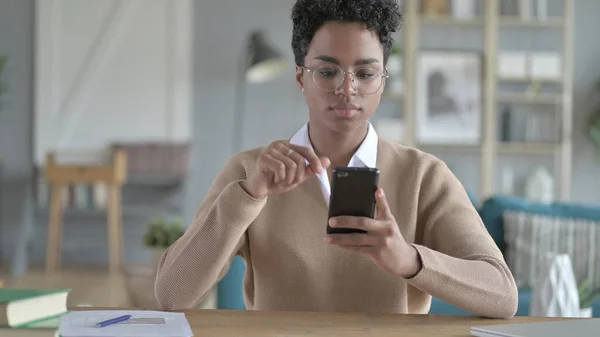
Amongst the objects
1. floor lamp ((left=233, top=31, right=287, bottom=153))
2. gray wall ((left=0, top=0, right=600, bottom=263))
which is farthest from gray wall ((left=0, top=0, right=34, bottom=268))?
floor lamp ((left=233, top=31, right=287, bottom=153))

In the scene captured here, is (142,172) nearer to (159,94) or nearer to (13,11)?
(159,94)

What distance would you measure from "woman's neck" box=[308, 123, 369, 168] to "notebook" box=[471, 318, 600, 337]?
19.8 inches

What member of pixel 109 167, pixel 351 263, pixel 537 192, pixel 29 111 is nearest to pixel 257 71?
pixel 109 167

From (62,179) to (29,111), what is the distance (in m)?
0.87

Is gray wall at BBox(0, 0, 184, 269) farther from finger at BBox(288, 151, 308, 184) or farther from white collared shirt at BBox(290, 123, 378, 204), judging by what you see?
finger at BBox(288, 151, 308, 184)

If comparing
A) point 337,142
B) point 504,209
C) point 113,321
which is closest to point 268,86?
point 504,209

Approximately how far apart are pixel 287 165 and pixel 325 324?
26 cm

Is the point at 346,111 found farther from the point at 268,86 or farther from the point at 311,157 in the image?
the point at 268,86

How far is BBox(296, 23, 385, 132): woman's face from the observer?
1518 millimetres

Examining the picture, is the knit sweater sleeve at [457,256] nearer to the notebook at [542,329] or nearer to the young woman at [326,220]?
the young woman at [326,220]

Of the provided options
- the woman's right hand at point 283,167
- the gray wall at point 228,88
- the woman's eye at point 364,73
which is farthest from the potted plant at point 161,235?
the woman's right hand at point 283,167

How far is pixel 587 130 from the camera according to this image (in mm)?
6195

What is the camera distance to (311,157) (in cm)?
129

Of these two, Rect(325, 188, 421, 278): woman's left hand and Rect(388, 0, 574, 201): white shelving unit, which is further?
Rect(388, 0, 574, 201): white shelving unit
